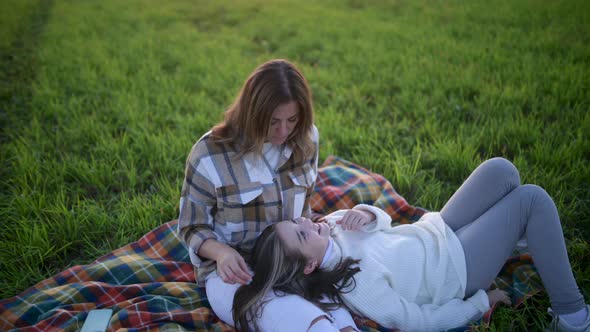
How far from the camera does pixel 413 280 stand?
6.85ft

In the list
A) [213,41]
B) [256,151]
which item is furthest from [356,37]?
[256,151]

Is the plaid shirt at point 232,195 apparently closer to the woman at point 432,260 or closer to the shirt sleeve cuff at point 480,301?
the woman at point 432,260

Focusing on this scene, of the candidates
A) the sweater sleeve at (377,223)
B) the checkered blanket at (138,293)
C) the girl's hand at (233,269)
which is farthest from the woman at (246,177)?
the sweater sleeve at (377,223)

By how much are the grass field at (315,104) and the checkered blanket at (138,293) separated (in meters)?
0.16

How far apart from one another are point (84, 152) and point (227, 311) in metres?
2.33

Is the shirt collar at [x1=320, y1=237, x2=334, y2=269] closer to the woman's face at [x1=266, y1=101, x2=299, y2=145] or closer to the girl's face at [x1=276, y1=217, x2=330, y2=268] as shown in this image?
the girl's face at [x1=276, y1=217, x2=330, y2=268]

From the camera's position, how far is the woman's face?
193cm

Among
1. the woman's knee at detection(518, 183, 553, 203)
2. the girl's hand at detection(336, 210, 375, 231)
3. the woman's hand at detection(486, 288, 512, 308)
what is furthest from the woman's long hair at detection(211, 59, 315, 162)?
the woman's hand at detection(486, 288, 512, 308)

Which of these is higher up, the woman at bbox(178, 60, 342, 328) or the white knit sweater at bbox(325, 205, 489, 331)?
the woman at bbox(178, 60, 342, 328)

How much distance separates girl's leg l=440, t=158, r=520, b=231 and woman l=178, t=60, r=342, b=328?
0.82 m

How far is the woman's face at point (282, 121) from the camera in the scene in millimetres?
1935

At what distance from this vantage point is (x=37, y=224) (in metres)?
2.77

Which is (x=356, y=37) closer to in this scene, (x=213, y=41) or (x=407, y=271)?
(x=213, y=41)

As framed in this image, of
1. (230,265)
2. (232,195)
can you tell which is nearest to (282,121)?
(232,195)
